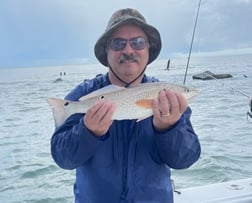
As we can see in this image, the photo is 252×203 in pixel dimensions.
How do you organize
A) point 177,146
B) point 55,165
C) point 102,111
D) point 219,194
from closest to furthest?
point 102,111, point 177,146, point 219,194, point 55,165

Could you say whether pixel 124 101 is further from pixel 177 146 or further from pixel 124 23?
pixel 124 23

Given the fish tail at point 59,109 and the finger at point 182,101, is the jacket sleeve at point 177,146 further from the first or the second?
the fish tail at point 59,109

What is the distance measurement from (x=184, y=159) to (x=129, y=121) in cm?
38

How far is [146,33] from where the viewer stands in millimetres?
2398

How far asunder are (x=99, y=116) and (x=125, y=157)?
30 centimetres

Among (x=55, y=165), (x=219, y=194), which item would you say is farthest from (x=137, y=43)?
(x=55, y=165)

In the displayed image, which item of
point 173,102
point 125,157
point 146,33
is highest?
point 146,33

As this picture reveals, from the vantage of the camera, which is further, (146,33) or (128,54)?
(146,33)

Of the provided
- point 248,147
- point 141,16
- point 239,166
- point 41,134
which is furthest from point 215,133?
point 141,16

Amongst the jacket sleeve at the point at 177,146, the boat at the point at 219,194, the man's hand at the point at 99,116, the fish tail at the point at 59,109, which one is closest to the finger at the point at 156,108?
the jacket sleeve at the point at 177,146

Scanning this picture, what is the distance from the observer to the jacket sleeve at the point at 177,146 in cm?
212

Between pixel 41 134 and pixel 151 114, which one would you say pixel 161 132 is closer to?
pixel 151 114

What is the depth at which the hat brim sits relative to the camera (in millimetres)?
2301

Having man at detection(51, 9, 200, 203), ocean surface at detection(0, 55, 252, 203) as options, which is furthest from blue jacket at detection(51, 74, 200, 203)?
ocean surface at detection(0, 55, 252, 203)
